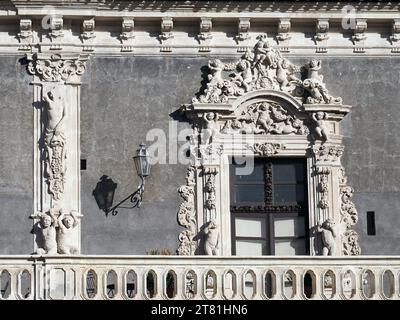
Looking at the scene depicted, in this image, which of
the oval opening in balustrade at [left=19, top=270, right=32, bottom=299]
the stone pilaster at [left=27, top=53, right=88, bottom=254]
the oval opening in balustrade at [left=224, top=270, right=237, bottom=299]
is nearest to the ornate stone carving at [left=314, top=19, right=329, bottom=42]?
the stone pilaster at [left=27, top=53, right=88, bottom=254]

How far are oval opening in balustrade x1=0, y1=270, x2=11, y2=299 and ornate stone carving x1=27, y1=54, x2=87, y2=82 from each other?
3.77 metres

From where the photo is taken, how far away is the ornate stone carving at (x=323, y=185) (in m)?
37.8

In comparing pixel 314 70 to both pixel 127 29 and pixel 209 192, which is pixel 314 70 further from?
pixel 127 29

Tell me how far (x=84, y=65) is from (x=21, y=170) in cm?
219

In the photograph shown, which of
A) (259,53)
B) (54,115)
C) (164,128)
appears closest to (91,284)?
(54,115)

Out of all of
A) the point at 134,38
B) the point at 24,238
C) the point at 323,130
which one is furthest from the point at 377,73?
the point at 24,238

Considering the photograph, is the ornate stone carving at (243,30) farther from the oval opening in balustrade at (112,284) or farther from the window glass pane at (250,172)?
the oval opening in balustrade at (112,284)

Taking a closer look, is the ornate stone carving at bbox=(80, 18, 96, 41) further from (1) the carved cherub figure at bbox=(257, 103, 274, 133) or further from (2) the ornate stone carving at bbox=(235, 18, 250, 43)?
(1) the carved cherub figure at bbox=(257, 103, 274, 133)

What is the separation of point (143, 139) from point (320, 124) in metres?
3.11

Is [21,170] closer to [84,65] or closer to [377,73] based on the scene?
[84,65]

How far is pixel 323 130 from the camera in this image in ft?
125

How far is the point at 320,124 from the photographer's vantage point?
125 ft

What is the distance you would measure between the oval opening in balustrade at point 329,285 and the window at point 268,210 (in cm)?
146

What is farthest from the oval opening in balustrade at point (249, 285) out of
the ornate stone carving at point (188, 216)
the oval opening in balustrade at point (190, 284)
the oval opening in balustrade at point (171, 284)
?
the ornate stone carving at point (188, 216)
